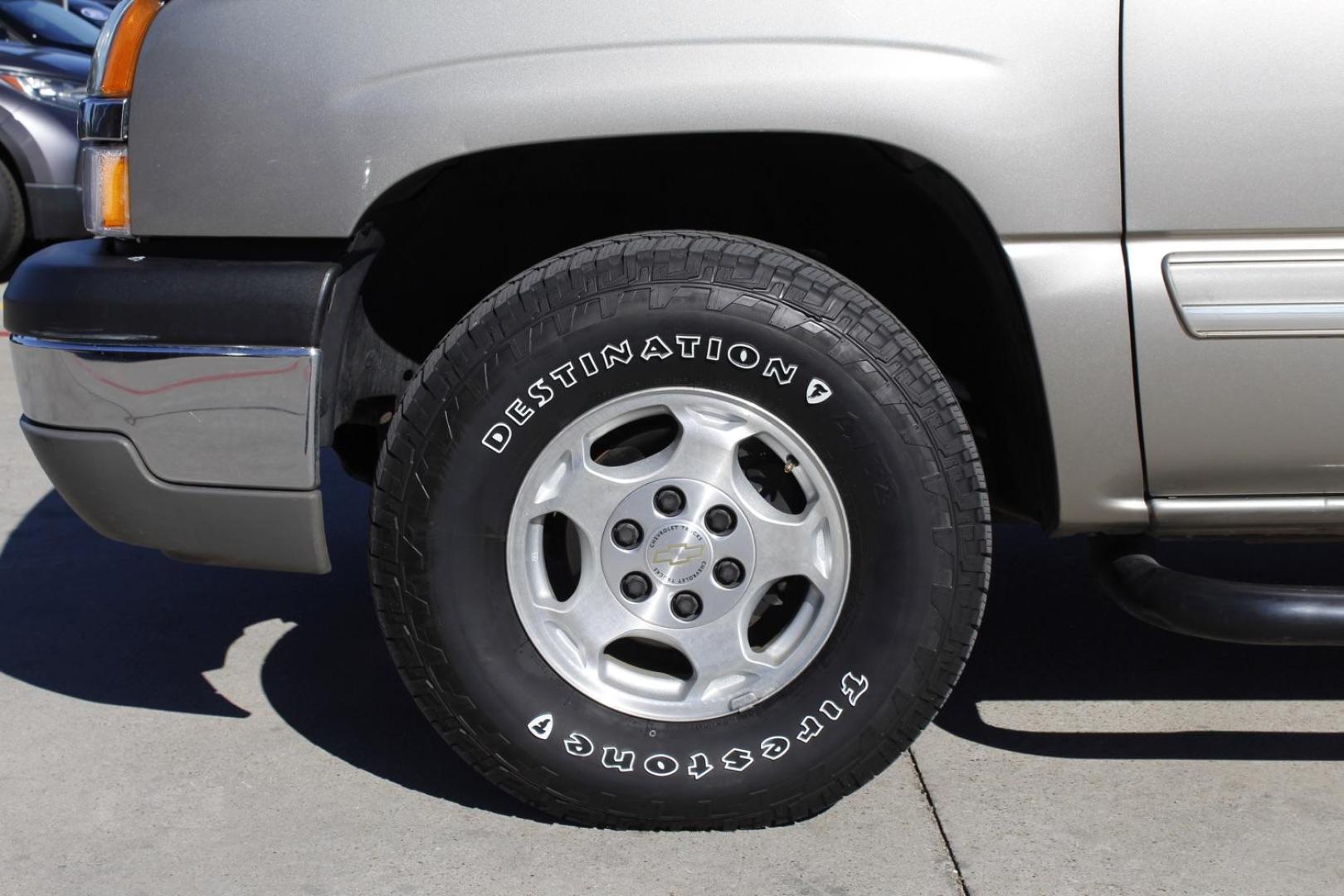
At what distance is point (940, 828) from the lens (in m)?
2.63

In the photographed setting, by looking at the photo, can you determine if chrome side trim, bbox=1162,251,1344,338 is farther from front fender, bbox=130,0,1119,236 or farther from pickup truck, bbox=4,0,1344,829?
front fender, bbox=130,0,1119,236

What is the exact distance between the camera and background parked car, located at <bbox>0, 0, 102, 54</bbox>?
29.9 ft

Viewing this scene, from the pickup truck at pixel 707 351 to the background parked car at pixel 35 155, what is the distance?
235 inches

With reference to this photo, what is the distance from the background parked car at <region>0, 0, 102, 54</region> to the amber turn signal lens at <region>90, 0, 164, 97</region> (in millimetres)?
7111

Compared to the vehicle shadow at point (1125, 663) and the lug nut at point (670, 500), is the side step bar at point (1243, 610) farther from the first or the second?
the lug nut at point (670, 500)

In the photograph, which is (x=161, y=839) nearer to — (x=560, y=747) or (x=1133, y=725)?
(x=560, y=747)

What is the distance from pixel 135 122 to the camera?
8.11ft

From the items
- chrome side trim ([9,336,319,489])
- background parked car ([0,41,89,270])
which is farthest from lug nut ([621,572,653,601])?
background parked car ([0,41,89,270])

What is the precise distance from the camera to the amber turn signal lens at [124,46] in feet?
8.27

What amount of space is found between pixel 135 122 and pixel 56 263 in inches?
12.1

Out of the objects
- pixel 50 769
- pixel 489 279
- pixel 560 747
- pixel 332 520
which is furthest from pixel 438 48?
pixel 332 520

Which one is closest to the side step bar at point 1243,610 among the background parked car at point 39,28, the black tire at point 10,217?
the black tire at point 10,217

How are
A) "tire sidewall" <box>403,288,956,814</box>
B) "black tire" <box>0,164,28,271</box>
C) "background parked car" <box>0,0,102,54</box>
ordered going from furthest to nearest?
"background parked car" <box>0,0,102,54</box>, "black tire" <box>0,164,28,271</box>, "tire sidewall" <box>403,288,956,814</box>

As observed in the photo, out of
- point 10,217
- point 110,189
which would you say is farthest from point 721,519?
point 10,217
